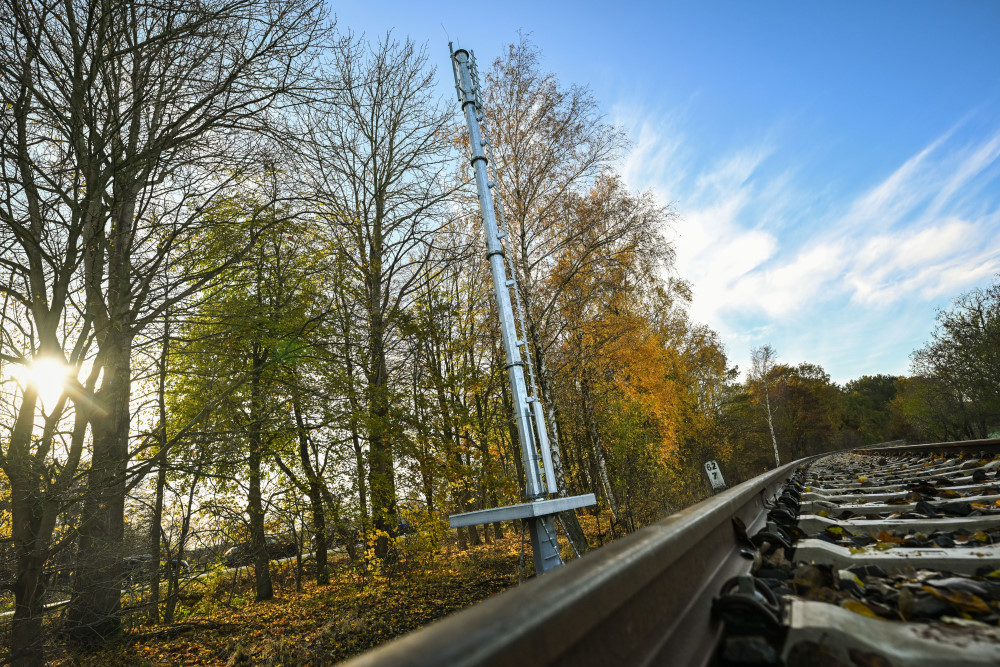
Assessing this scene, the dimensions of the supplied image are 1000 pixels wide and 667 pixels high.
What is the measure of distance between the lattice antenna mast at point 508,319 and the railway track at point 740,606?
4.24 metres

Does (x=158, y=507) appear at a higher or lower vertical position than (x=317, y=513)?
higher

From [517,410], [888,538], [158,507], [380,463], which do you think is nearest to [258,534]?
[158,507]

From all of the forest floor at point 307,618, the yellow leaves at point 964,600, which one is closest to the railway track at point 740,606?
the yellow leaves at point 964,600

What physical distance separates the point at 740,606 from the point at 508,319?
5.79m

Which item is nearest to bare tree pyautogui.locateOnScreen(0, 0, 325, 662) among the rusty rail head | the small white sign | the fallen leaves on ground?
the fallen leaves on ground

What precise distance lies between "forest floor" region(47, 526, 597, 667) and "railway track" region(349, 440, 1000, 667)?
6.11 meters

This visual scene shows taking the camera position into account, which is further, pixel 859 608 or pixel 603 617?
pixel 859 608

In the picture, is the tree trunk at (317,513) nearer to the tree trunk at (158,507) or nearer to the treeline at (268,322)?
the treeline at (268,322)

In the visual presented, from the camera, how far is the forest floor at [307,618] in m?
7.01

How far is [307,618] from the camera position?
925cm

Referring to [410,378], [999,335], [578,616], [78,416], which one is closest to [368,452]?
[410,378]

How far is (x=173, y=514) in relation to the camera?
10.8m

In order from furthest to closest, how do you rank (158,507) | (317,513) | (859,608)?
(317,513) → (158,507) → (859,608)

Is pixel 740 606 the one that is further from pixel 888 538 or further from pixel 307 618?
pixel 307 618
